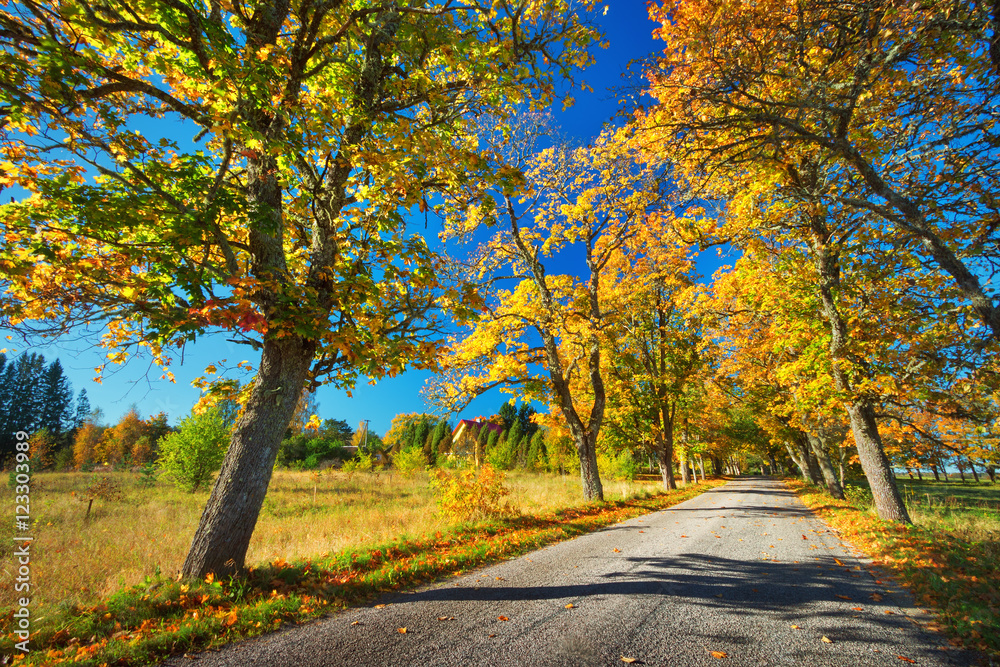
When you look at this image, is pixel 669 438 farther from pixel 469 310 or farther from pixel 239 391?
pixel 239 391

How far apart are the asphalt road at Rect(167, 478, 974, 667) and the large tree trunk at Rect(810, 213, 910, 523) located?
4458 millimetres

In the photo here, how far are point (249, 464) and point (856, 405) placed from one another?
13.1 metres

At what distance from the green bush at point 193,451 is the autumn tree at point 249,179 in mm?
14396

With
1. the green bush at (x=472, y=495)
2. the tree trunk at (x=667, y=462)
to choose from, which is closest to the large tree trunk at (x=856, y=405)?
the green bush at (x=472, y=495)

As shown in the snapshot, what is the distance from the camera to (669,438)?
71.9 ft

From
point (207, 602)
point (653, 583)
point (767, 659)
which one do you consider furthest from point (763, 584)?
point (207, 602)

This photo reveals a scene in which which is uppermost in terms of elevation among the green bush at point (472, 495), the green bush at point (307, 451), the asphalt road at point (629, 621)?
the green bush at point (307, 451)

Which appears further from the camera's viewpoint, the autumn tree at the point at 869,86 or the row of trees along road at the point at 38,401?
the row of trees along road at the point at 38,401

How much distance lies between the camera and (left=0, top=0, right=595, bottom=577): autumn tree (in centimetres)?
404

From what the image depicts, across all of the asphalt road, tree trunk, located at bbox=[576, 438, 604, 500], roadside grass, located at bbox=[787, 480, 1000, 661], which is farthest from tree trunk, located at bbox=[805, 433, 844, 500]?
the asphalt road

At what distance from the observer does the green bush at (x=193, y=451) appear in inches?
667

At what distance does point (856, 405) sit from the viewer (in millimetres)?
9289

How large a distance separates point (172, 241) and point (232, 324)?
1.58m

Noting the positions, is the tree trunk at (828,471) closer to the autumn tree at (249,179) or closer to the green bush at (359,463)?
the autumn tree at (249,179)
